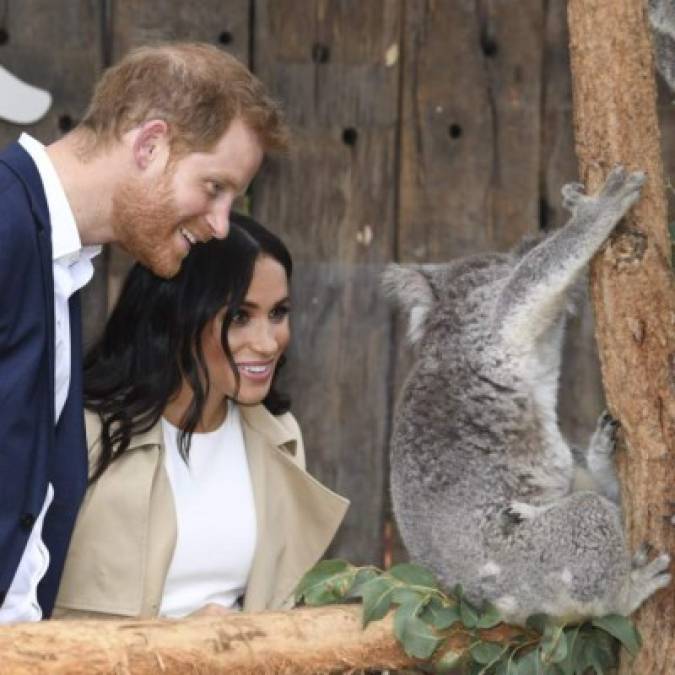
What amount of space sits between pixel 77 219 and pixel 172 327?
0.68m

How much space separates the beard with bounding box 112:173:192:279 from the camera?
124 inches

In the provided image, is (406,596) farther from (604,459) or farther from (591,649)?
(604,459)

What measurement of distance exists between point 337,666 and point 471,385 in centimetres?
67

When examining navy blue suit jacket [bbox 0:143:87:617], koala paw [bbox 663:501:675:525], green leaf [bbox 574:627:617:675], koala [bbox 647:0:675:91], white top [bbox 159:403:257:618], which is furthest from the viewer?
koala [bbox 647:0:675:91]

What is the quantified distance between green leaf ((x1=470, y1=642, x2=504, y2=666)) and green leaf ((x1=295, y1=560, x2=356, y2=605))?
0.29 m

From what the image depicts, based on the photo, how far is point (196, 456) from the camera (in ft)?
12.6

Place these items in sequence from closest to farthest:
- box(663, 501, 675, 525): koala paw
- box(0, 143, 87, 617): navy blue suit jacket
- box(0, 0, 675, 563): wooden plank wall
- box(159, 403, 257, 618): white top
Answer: box(0, 143, 87, 617): navy blue suit jacket, box(663, 501, 675, 525): koala paw, box(159, 403, 257, 618): white top, box(0, 0, 675, 563): wooden plank wall

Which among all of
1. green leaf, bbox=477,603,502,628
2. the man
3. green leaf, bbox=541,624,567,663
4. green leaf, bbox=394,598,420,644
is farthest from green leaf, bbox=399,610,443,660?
the man

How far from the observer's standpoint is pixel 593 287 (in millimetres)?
3301

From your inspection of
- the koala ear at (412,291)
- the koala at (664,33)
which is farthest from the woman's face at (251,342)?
the koala at (664,33)

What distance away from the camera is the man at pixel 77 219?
3.05 metres

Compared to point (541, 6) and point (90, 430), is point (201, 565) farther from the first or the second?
point (541, 6)

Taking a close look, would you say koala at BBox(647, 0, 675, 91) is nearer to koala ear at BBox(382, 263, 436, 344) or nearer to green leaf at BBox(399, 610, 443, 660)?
koala ear at BBox(382, 263, 436, 344)

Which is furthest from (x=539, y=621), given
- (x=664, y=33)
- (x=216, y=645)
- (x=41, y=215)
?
(x=664, y=33)
